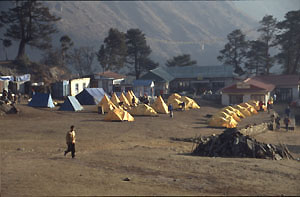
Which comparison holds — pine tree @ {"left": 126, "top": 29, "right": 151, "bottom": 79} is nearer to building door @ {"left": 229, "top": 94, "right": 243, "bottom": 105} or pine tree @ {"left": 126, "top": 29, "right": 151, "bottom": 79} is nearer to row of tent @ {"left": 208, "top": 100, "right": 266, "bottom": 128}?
building door @ {"left": 229, "top": 94, "right": 243, "bottom": 105}

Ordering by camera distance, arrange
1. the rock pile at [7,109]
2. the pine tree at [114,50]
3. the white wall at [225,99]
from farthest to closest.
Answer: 1. the pine tree at [114,50]
2. the white wall at [225,99]
3. the rock pile at [7,109]

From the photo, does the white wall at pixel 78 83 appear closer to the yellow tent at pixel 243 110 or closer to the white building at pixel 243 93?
the white building at pixel 243 93

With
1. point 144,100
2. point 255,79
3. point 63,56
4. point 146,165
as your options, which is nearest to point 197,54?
point 63,56

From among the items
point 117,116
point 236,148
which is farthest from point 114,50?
point 236,148

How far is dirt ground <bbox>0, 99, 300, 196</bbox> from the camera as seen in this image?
36.8ft

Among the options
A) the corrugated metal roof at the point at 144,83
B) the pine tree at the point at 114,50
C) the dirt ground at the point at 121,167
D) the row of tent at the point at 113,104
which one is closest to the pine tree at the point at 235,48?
the pine tree at the point at 114,50

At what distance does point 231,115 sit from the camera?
31.8m

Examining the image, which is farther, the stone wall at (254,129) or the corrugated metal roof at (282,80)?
the corrugated metal roof at (282,80)

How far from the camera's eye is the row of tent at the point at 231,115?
28.9m

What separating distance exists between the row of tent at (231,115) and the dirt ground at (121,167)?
13.7ft

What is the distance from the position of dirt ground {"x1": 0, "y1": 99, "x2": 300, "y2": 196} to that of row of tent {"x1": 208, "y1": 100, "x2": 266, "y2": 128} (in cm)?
418

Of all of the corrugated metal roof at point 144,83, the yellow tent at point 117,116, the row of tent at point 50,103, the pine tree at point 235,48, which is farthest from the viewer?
the pine tree at point 235,48

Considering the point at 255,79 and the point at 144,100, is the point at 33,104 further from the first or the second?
the point at 255,79

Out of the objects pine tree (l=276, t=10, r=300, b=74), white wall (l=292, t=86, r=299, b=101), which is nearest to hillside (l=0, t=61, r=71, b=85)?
white wall (l=292, t=86, r=299, b=101)
